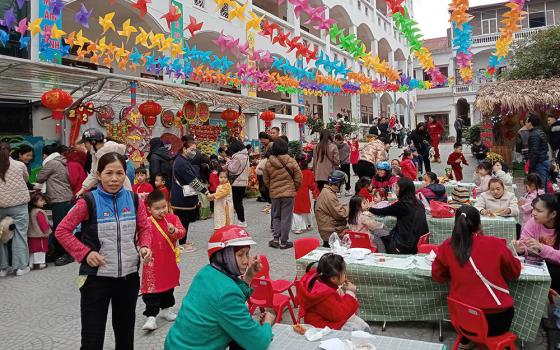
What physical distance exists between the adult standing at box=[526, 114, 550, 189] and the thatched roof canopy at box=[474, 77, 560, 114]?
608 centimetres

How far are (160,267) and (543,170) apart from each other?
8107mm

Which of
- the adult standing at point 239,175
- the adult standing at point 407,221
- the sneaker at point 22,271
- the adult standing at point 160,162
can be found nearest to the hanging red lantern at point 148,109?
the adult standing at point 160,162

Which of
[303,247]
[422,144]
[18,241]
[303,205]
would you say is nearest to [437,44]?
[422,144]

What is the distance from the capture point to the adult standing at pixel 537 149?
8625mm

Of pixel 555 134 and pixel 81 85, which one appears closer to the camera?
pixel 555 134

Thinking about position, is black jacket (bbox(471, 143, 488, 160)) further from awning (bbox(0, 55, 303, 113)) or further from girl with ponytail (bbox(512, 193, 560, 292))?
girl with ponytail (bbox(512, 193, 560, 292))

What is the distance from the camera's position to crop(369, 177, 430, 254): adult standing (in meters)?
5.05

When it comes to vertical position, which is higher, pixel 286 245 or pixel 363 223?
pixel 363 223

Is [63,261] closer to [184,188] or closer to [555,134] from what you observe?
[184,188]

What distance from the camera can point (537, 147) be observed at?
863 cm

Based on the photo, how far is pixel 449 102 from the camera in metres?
39.4

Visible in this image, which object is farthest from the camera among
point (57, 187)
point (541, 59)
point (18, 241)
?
point (541, 59)

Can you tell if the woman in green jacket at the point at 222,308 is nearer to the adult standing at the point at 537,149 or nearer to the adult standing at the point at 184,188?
the adult standing at the point at 184,188

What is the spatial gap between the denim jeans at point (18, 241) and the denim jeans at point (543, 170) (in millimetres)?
9413
